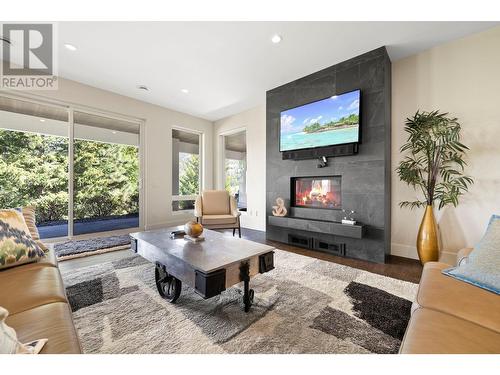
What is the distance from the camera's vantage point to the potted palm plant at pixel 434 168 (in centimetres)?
231

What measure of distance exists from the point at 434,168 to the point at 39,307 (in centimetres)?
341

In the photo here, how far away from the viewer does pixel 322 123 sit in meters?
3.01

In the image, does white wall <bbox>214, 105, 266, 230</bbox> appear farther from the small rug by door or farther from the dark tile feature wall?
the small rug by door

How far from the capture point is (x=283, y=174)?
3.58m

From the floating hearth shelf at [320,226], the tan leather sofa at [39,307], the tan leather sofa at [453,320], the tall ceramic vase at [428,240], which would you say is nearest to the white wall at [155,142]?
the floating hearth shelf at [320,226]

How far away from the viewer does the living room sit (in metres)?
1.20

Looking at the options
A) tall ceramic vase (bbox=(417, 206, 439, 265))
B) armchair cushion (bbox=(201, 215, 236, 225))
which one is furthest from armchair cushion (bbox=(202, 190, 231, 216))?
tall ceramic vase (bbox=(417, 206, 439, 265))

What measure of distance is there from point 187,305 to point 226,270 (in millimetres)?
523

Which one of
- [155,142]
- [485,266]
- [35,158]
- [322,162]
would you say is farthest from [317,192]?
[35,158]

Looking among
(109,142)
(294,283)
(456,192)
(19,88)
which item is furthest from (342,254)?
(19,88)

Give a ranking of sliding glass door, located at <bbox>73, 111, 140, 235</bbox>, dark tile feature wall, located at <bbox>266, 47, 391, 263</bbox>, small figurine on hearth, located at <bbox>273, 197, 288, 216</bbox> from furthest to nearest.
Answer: sliding glass door, located at <bbox>73, 111, 140, 235</bbox>, small figurine on hearth, located at <bbox>273, 197, 288, 216</bbox>, dark tile feature wall, located at <bbox>266, 47, 391, 263</bbox>

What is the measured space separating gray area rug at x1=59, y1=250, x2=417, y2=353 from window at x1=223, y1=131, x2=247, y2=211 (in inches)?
115

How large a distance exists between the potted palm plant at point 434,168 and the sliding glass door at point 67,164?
457 centimetres

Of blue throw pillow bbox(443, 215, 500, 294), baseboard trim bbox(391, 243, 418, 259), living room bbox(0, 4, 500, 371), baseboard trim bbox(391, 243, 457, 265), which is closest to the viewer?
blue throw pillow bbox(443, 215, 500, 294)
